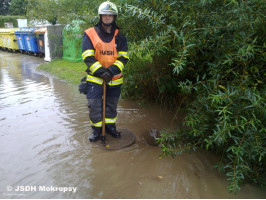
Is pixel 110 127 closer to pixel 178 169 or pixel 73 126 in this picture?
pixel 73 126

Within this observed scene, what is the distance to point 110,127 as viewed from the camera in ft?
12.6

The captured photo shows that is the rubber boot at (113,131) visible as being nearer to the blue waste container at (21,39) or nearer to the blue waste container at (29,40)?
the blue waste container at (29,40)

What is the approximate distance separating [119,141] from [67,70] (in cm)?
586

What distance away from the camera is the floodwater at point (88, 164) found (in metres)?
2.60

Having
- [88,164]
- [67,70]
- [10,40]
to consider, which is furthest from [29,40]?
[88,164]

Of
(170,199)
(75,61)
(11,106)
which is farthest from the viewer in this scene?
(75,61)

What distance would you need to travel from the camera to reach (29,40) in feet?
45.1

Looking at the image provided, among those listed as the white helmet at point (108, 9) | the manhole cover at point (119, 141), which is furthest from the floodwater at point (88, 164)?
the white helmet at point (108, 9)

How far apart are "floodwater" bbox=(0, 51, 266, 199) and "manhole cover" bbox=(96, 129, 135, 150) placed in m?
0.09

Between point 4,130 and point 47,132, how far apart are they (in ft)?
2.45

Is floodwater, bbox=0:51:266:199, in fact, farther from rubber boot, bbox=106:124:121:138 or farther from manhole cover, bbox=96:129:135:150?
rubber boot, bbox=106:124:121:138

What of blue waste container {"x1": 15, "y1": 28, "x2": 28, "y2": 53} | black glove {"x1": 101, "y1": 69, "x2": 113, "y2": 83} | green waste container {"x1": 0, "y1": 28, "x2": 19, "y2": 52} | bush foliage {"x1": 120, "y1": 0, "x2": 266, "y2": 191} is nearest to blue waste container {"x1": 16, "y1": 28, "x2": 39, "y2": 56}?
blue waste container {"x1": 15, "y1": 28, "x2": 28, "y2": 53}

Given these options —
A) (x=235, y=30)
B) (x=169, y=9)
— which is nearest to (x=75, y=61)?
(x=169, y=9)

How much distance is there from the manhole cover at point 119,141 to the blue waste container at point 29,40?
11056 millimetres
